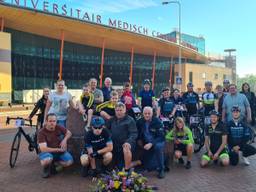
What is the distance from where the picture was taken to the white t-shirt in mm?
6977

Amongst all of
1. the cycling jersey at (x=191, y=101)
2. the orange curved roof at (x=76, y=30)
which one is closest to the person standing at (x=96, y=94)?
the cycling jersey at (x=191, y=101)

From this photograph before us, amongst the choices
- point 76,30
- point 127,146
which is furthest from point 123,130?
point 76,30

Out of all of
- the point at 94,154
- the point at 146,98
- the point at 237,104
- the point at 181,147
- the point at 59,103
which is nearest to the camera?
the point at 94,154

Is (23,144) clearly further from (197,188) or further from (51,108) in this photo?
(197,188)

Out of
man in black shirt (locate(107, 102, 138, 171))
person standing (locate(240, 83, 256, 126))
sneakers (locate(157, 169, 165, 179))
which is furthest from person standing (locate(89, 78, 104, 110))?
person standing (locate(240, 83, 256, 126))

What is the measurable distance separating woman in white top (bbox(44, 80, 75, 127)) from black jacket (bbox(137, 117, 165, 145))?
1.78m

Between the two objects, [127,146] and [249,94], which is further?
[249,94]

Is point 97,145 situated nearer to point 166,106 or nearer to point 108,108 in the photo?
point 108,108

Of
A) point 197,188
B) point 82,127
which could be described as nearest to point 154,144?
point 197,188

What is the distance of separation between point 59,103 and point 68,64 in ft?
114

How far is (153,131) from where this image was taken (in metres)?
6.48

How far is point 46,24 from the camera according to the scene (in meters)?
30.0

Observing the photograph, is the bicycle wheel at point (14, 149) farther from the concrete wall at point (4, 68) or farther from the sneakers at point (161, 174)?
the concrete wall at point (4, 68)

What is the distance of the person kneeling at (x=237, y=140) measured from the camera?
6.98 metres
